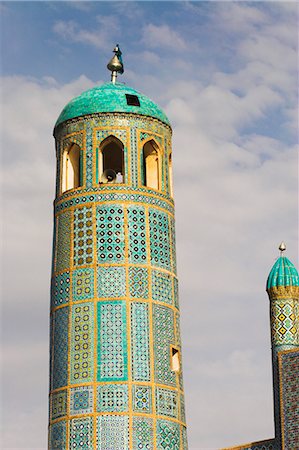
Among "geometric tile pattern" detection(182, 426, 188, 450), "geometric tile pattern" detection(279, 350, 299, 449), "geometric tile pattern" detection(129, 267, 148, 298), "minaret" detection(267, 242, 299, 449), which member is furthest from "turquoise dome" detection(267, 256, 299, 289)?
"geometric tile pattern" detection(182, 426, 188, 450)

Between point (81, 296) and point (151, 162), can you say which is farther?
point (151, 162)

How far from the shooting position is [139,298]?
70.0 feet

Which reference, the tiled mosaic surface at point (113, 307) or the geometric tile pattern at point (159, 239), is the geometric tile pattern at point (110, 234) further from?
the geometric tile pattern at point (159, 239)

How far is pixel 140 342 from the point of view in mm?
21000

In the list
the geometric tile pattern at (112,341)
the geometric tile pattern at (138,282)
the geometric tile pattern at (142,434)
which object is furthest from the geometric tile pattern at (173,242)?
the geometric tile pattern at (142,434)

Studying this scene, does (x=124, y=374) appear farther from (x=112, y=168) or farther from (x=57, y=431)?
(x=112, y=168)

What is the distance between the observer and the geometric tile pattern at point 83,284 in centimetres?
2142

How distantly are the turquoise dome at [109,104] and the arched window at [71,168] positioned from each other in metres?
0.66

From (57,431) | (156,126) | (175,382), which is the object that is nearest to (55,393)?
(57,431)

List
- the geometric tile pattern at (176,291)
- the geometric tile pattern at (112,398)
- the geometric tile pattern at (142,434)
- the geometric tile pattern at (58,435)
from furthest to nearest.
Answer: the geometric tile pattern at (176,291) → the geometric tile pattern at (58,435) → the geometric tile pattern at (112,398) → the geometric tile pattern at (142,434)

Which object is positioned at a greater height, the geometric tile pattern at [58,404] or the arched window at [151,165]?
the arched window at [151,165]

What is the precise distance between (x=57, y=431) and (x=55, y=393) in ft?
2.36

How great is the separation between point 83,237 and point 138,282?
140 centimetres

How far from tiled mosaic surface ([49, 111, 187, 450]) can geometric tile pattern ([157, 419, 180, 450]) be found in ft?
0.06
